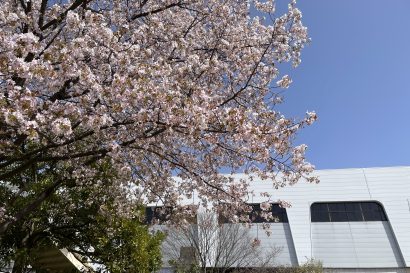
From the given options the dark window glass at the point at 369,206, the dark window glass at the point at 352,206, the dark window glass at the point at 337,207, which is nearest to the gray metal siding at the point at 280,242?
the dark window glass at the point at 337,207

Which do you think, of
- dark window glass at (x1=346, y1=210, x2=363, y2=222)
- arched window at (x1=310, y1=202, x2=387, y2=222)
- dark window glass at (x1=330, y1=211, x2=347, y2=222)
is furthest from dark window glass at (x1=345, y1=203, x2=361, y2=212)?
dark window glass at (x1=330, y1=211, x2=347, y2=222)

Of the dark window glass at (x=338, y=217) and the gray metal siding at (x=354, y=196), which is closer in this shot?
the gray metal siding at (x=354, y=196)

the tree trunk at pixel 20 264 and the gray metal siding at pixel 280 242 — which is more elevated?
the gray metal siding at pixel 280 242

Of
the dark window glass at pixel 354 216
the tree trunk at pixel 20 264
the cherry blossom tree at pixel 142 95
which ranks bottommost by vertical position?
the tree trunk at pixel 20 264

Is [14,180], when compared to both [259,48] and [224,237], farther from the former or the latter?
[224,237]

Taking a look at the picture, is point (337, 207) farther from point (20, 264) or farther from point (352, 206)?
point (20, 264)

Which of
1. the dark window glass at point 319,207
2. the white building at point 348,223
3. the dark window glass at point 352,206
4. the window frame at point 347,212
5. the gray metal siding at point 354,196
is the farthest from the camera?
the dark window glass at point 319,207

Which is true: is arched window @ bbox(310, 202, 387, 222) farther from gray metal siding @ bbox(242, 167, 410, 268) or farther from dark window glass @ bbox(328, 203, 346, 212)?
gray metal siding @ bbox(242, 167, 410, 268)

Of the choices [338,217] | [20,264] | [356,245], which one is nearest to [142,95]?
[20,264]

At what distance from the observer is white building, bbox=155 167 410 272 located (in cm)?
2645

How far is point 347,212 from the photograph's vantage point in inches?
1128

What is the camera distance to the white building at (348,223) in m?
26.5

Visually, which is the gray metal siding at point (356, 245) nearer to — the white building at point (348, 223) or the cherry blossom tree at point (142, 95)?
the white building at point (348, 223)

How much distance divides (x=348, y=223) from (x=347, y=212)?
91cm
